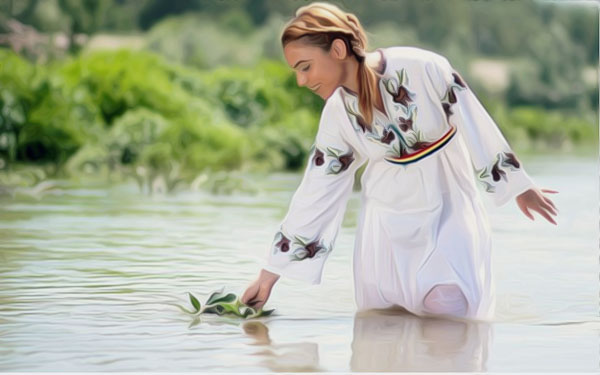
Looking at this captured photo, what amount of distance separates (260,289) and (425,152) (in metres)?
0.62

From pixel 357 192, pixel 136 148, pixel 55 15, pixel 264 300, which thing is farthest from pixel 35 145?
pixel 264 300

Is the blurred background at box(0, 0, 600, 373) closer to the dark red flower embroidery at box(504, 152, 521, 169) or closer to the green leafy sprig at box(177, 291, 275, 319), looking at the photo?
the green leafy sprig at box(177, 291, 275, 319)

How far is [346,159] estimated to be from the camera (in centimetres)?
375

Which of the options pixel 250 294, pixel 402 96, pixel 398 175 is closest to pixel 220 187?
pixel 250 294

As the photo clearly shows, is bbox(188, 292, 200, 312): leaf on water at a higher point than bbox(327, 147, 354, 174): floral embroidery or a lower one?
lower

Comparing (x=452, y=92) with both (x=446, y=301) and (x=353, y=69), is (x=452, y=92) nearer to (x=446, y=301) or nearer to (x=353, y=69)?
(x=353, y=69)

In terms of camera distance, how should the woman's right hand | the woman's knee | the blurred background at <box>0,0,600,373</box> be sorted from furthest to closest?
the woman's right hand, the woman's knee, the blurred background at <box>0,0,600,373</box>

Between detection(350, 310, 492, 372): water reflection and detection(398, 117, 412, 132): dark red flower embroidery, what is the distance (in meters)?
0.55

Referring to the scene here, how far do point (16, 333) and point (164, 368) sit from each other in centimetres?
65

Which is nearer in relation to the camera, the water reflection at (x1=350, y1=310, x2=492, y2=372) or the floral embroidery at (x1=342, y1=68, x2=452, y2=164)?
the water reflection at (x1=350, y1=310, x2=492, y2=372)

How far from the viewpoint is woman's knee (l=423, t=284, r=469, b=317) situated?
144 inches

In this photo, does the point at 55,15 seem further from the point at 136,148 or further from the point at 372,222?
the point at 372,222

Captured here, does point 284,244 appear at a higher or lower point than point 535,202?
lower

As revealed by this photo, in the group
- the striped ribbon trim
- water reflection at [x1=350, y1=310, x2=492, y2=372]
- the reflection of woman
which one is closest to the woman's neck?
the reflection of woman
